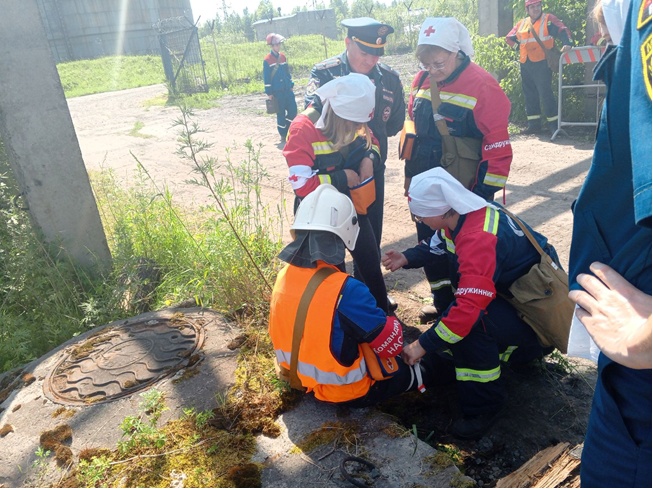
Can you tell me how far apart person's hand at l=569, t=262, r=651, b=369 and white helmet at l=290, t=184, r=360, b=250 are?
1539mm

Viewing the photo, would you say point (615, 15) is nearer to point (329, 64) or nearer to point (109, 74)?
point (329, 64)

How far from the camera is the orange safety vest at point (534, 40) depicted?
816 cm

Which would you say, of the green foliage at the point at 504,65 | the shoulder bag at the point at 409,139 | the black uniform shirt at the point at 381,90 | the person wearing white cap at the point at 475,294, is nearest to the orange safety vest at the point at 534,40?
the green foliage at the point at 504,65

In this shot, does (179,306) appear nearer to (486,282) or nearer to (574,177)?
(486,282)

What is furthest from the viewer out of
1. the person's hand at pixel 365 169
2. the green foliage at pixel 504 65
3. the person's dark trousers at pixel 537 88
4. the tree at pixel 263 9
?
the tree at pixel 263 9

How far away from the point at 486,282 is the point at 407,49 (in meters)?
21.0

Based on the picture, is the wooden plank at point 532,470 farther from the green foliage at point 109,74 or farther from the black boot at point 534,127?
the green foliage at point 109,74

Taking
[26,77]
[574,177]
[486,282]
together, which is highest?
[26,77]

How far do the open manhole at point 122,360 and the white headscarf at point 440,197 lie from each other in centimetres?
169

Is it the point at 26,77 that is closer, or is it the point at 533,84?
the point at 26,77

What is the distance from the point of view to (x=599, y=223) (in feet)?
4.17

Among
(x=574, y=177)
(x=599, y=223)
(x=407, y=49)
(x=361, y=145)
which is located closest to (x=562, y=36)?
(x=574, y=177)

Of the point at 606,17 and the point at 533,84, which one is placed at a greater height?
the point at 606,17

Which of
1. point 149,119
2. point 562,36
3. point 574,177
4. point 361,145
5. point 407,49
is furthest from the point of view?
point 407,49
